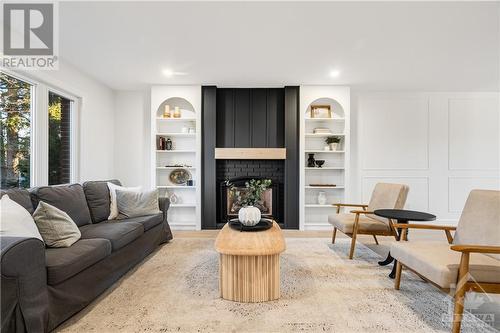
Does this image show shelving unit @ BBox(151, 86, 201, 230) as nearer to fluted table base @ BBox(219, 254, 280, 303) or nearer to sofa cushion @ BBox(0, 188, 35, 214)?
sofa cushion @ BBox(0, 188, 35, 214)

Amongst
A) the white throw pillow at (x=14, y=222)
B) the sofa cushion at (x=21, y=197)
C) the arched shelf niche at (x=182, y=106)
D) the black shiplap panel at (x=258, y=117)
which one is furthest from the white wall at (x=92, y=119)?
the black shiplap panel at (x=258, y=117)

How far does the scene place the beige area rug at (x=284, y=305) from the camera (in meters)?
1.93

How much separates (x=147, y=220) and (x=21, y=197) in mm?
1302

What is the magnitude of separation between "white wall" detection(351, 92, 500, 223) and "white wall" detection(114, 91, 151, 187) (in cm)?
409

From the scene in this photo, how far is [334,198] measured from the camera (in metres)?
5.32

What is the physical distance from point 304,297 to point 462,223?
157cm

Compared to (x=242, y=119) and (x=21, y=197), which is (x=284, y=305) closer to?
(x=21, y=197)

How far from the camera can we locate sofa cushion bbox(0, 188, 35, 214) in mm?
2304

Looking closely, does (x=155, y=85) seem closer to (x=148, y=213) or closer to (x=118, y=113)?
(x=118, y=113)

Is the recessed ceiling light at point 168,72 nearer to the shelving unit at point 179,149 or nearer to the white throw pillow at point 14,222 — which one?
the shelving unit at point 179,149

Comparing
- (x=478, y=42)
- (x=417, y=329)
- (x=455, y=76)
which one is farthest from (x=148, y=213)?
(x=455, y=76)

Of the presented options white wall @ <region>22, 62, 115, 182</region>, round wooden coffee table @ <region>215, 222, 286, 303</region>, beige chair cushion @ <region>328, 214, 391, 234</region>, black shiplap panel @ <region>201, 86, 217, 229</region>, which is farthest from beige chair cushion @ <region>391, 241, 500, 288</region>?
white wall @ <region>22, 62, 115, 182</region>

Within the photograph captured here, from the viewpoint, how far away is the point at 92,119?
15.6 ft

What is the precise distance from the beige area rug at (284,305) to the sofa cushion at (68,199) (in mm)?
827
